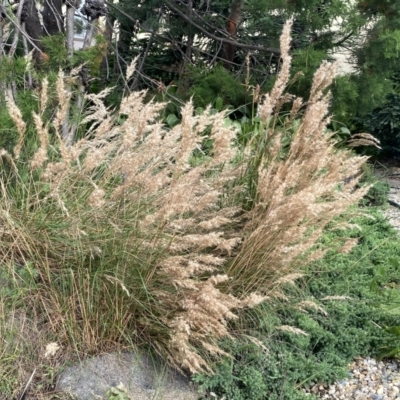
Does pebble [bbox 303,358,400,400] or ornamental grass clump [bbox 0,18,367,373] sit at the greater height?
ornamental grass clump [bbox 0,18,367,373]

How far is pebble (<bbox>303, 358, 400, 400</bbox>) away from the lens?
2287mm

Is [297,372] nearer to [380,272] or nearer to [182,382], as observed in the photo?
[182,382]

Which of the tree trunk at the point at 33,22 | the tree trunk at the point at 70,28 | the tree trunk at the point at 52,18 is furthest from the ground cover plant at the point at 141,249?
the tree trunk at the point at 52,18

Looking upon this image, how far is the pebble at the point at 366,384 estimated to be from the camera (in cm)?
229

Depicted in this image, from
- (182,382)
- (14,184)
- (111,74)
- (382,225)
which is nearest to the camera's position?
(182,382)

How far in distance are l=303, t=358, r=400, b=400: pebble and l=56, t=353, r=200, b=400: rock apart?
2.02 ft

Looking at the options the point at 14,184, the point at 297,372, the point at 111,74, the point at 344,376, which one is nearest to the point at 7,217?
the point at 14,184

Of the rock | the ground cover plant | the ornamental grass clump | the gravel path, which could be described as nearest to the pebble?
the gravel path

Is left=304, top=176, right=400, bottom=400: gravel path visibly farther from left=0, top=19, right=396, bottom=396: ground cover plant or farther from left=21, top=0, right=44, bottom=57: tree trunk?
left=21, top=0, right=44, bottom=57: tree trunk

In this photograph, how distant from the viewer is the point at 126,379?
2061mm

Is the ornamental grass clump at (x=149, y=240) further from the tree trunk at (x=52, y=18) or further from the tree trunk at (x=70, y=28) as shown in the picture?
the tree trunk at (x=52, y=18)

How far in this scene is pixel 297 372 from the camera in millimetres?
2213

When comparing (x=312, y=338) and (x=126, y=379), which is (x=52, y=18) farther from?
(x=312, y=338)

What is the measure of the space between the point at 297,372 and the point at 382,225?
1.88 m
